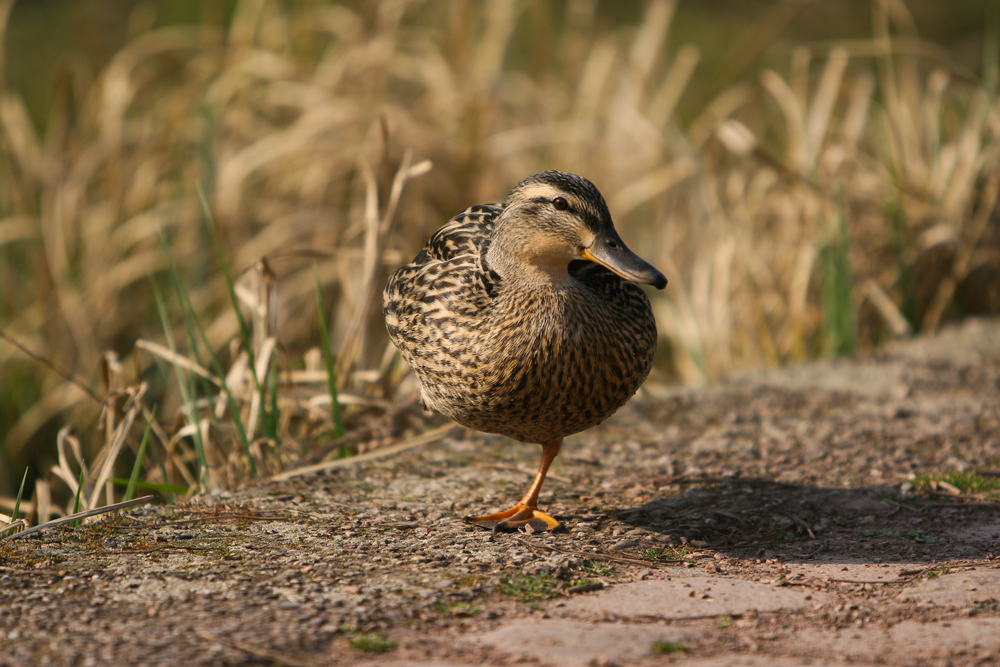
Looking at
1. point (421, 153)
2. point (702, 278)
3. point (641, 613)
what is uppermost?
point (421, 153)

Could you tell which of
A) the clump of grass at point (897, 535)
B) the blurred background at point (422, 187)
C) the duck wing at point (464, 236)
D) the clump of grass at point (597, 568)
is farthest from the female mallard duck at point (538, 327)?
the blurred background at point (422, 187)

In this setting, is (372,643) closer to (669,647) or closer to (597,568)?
(669,647)

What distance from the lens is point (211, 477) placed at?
3.80m

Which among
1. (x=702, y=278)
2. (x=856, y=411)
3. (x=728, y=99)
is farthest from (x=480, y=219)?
(x=728, y=99)

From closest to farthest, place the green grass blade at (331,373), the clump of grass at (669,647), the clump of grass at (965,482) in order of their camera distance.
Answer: the clump of grass at (669,647) < the clump of grass at (965,482) < the green grass blade at (331,373)

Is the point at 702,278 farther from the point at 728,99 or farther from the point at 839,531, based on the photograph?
the point at 839,531

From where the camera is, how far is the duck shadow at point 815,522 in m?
2.85

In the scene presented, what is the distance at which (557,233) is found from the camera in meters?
2.93

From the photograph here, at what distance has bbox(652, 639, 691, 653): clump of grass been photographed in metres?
2.11

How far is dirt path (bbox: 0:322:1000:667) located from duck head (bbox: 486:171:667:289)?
30.4 inches

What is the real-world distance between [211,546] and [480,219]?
4.65 ft

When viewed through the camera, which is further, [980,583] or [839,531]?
[839,531]

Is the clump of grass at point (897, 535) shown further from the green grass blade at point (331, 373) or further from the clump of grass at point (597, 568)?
the green grass blade at point (331, 373)

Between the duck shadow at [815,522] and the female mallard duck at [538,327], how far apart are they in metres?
0.41
